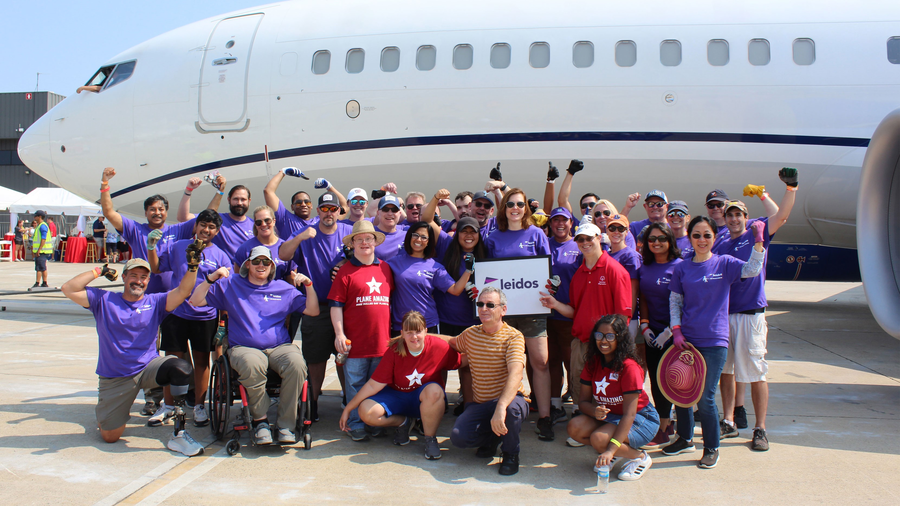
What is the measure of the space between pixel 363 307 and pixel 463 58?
4755 millimetres

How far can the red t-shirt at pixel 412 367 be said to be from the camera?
432 centimetres

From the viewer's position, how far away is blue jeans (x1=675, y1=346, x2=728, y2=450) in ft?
13.0

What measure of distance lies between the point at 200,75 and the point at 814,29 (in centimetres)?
817

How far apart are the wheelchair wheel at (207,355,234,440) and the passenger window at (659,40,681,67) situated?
639 cm

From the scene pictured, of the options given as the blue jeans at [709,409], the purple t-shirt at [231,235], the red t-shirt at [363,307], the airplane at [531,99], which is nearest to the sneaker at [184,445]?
the red t-shirt at [363,307]

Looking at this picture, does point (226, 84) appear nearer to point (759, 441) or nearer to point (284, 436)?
point (284, 436)

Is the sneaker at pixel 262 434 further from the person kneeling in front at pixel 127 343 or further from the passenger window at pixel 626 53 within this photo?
the passenger window at pixel 626 53

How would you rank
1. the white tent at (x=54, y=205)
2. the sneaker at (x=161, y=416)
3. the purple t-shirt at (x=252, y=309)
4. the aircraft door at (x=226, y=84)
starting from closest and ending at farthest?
the purple t-shirt at (x=252, y=309) < the sneaker at (x=161, y=416) < the aircraft door at (x=226, y=84) < the white tent at (x=54, y=205)

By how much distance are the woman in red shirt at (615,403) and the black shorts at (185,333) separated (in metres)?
2.95

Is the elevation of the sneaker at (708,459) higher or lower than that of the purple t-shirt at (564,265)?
lower

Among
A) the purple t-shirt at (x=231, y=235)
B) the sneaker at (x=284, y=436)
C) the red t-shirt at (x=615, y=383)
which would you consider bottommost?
the sneaker at (x=284, y=436)

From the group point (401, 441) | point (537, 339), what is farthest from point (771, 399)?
point (401, 441)

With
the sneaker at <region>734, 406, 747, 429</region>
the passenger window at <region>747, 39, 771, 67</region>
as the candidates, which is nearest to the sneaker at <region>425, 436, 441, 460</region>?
the sneaker at <region>734, 406, 747, 429</region>

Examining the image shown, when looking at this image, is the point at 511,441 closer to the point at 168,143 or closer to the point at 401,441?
the point at 401,441
